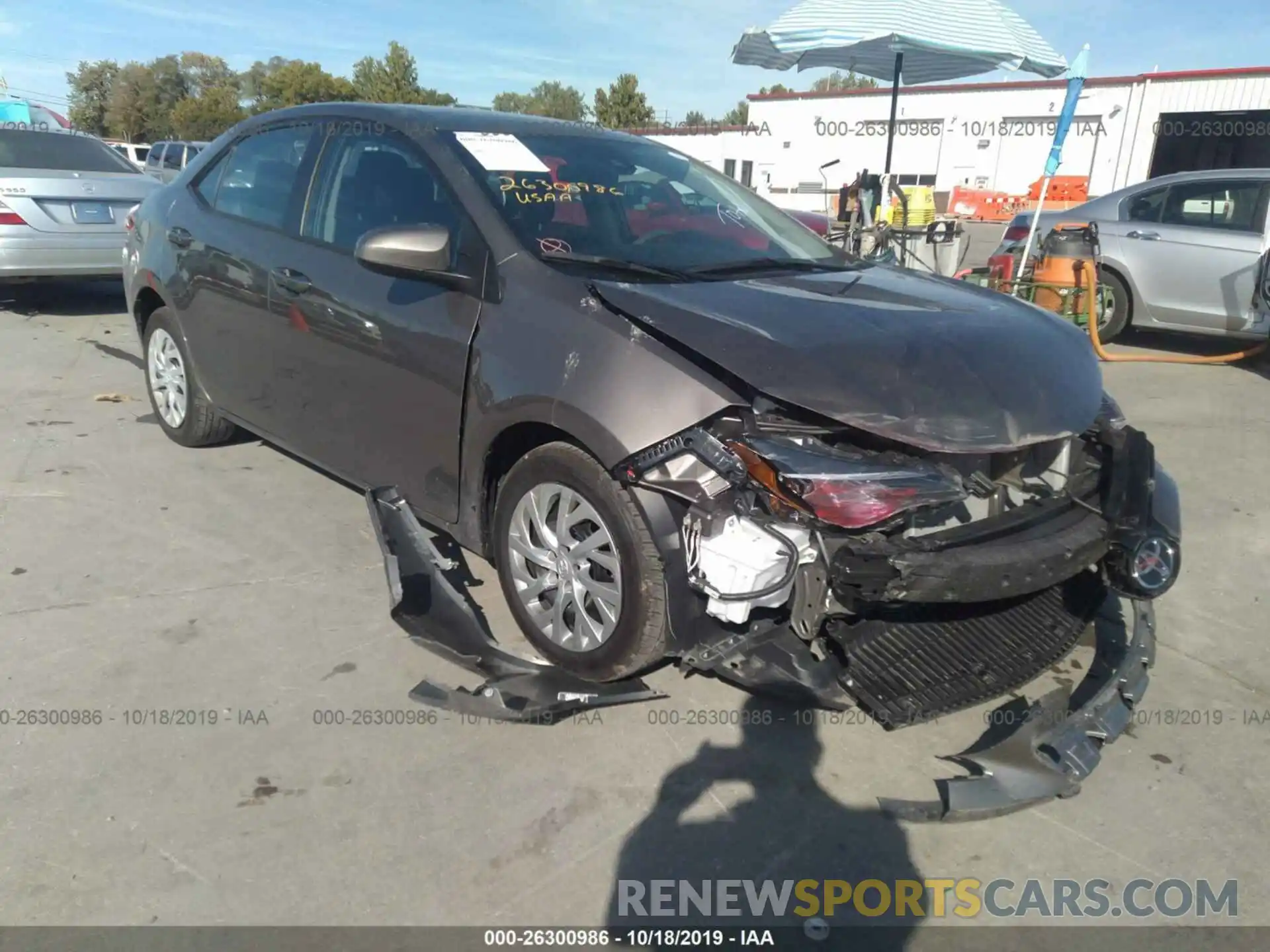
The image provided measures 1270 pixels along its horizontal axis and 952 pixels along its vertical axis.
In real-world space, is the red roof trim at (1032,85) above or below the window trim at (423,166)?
above

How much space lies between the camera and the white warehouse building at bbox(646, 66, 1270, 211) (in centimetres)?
2920

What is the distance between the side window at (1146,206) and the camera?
8.37m

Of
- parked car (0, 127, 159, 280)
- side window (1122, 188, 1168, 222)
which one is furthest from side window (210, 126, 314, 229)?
side window (1122, 188, 1168, 222)

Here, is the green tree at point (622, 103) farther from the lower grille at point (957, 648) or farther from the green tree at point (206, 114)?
the lower grille at point (957, 648)

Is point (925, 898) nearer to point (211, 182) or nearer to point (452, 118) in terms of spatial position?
point (452, 118)

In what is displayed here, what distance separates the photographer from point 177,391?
4.91 meters

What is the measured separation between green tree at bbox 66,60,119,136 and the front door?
3342 inches

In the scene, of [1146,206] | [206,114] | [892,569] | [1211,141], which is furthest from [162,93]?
[892,569]

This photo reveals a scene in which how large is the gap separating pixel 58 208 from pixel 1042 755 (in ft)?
29.1

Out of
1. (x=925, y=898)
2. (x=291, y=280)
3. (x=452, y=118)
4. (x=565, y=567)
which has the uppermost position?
(x=452, y=118)

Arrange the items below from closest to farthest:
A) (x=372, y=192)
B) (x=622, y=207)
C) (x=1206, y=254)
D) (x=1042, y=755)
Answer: (x=1042, y=755) → (x=622, y=207) → (x=372, y=192) → (x=1206, y=254)

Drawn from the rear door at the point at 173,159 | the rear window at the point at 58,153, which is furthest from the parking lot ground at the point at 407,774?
the rear door at the point at 173,159

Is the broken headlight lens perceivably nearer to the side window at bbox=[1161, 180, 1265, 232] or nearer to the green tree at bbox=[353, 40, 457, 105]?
the side window at bbox=[1161, 180, 1265, 232]

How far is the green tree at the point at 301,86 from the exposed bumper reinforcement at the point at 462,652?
58385 millimetres
